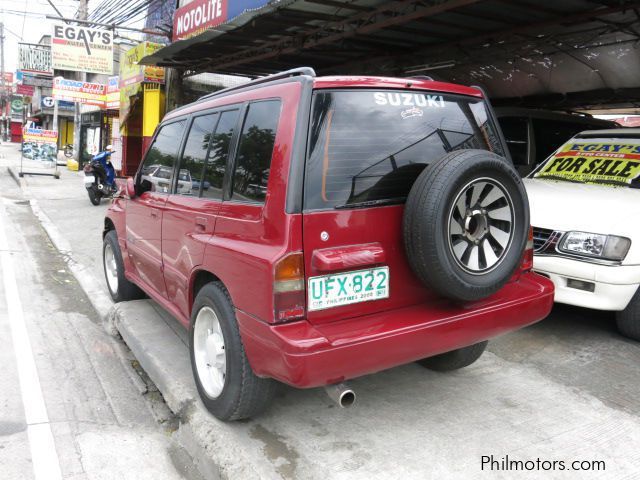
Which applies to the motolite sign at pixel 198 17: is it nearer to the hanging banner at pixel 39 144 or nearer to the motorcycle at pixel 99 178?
the motorcycle at pixel 99 178

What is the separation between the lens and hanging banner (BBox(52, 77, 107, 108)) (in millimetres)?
17312

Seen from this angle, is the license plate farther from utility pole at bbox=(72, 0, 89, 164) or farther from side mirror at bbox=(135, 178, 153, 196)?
utility pole at bbox=(72, 0, 89, 164)

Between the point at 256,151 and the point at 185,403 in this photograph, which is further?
the point at 185,403

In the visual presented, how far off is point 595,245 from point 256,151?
9.07 feet

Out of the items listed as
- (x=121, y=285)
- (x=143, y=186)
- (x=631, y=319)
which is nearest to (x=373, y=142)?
(x=143, y=186)

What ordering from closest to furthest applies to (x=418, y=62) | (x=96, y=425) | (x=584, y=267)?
(x=96, y=425) → (x=584, y=267) → (x=418, y=62)

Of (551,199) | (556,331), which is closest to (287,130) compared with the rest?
(551,199)

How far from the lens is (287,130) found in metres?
2.55

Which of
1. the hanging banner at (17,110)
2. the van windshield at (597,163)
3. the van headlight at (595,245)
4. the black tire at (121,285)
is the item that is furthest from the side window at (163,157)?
the hanging banner at (17,110)

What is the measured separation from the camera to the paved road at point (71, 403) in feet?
9.24

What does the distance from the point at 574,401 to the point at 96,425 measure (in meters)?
3.01

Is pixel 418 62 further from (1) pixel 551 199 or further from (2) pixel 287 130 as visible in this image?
(2) pixel 287 130

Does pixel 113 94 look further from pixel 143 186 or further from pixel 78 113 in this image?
pixel 143 186

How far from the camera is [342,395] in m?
2.49
